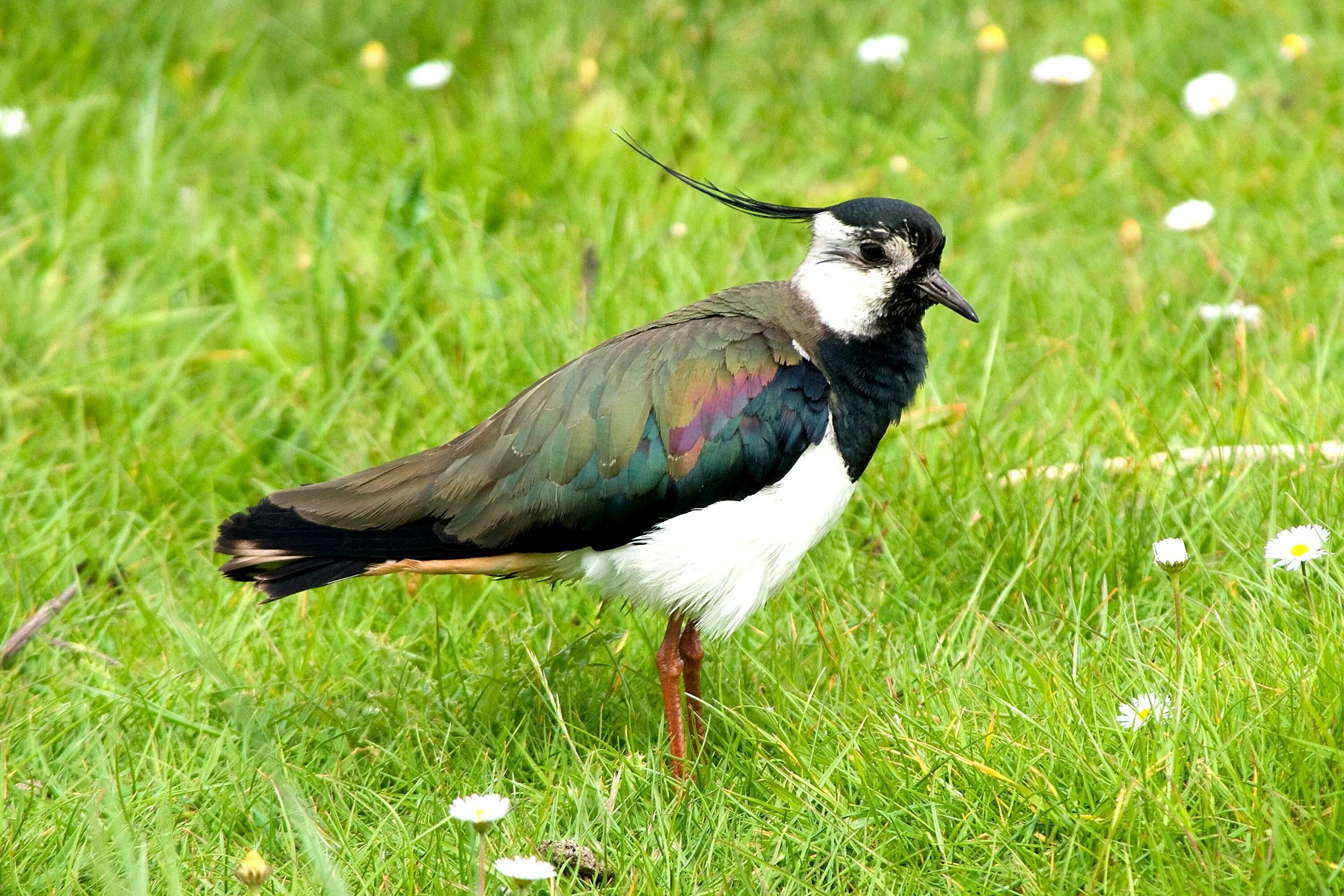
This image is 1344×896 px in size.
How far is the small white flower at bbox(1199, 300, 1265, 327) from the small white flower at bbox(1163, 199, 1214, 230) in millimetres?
329

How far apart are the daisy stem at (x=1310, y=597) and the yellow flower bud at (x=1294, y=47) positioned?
3611 mm

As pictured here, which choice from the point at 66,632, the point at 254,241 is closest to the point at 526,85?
the point at 254,241

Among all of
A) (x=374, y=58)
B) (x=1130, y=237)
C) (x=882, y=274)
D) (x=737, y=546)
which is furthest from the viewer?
(x=374, y=58)

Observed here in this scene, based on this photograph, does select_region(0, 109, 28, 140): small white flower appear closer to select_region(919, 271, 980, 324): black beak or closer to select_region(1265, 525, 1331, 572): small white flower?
select_region(919, 271, 980, 324): black beak

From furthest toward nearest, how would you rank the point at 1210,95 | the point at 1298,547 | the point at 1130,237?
the point at 1210,95, the point at 1130,237, the point at 1298,547

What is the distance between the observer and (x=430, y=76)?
20.8 feet

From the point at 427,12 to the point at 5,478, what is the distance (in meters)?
3.43

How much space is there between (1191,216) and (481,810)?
3.66 metres

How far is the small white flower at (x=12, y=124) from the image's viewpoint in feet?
18.6

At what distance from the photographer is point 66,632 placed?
4066 millimetres

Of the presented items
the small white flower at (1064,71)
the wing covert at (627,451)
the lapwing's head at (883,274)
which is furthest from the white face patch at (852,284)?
the small white flower at (1064,71)

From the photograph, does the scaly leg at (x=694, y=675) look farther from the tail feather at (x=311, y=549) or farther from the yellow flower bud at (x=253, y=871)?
the yellow flower bud at (x=253, y=871)

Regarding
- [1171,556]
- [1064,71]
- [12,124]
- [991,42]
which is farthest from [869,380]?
[12,124]

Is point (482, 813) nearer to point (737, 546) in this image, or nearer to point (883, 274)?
point (737, 546)
